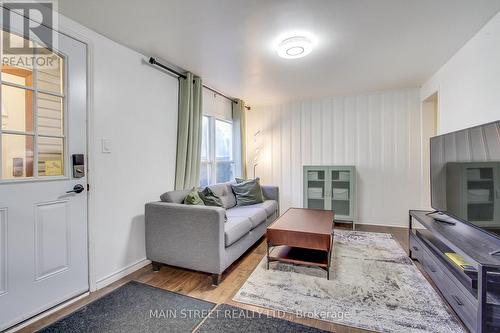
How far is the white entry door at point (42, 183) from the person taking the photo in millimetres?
1572

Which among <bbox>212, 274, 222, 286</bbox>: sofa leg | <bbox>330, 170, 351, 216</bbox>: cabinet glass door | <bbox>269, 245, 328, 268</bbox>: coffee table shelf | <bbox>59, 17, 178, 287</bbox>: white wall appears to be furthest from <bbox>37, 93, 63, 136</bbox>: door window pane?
<bbox>330, 170, 351, 216</bbox>: cabinet glass door

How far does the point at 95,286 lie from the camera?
6.74 feet

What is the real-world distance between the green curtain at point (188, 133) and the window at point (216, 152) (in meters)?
0.60

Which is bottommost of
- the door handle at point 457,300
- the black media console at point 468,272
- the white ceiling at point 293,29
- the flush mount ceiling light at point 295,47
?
the door handle at point 457,300

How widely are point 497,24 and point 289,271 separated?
2723mm

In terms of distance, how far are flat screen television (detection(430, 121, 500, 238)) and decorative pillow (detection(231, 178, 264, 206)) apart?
7.12 ft

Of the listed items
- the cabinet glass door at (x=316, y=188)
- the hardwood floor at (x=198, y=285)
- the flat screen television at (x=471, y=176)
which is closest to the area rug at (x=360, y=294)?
the hardwood floor at (x=198, y=285)

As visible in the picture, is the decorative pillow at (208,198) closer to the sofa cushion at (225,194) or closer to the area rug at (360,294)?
the sofa cushion at (225,194)

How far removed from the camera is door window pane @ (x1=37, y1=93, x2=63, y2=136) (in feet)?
5.74

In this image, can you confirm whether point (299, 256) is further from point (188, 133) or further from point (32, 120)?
point (32, 120)

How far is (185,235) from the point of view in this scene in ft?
7.20

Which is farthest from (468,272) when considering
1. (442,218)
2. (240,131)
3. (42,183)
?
(240,131)

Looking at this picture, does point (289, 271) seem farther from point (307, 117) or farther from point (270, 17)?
point (307, 117)

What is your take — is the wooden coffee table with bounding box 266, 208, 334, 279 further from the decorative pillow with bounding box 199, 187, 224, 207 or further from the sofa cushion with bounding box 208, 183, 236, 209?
the sofa cushion with bounding box 208, 183, 236, 209
